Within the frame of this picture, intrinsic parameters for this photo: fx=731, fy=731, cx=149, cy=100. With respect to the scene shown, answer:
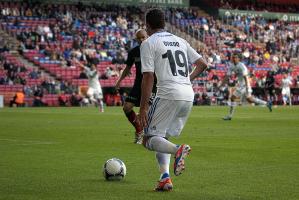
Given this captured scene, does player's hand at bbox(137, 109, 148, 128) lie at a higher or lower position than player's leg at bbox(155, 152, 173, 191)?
higher

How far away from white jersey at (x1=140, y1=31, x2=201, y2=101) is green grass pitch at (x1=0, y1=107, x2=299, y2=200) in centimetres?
119

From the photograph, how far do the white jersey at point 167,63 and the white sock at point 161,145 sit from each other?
0.52 metres

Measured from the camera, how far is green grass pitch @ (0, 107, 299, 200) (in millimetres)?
8555

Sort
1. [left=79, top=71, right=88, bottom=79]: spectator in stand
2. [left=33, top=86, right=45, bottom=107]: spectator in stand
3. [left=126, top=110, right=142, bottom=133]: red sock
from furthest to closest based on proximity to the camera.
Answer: [left=79, top=71, right=88, bottom=79]: spectator in stand < [left=33, top=86, right=45, bottom=107]: spectator in stand < [left=126, top=110, right=142, bottom=133]: red sock

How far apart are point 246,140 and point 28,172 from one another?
769 cm

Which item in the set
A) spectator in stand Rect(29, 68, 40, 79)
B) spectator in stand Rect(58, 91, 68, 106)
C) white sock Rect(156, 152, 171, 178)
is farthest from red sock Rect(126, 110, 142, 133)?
spectator in stand Rect(29, 68, 40, 79)

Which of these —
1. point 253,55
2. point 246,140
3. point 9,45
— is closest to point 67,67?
point 9,45

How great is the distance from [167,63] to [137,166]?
3063 mm

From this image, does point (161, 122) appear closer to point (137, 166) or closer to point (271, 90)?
point (137, 166)

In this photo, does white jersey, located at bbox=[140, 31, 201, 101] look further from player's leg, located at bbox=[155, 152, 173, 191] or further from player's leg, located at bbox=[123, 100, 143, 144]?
player's leg, located at bbox=[123, 100, 143, 144]

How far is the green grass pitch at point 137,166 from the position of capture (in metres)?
8.55

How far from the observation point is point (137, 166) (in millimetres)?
11391

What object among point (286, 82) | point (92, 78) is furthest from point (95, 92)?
point (286, 82)

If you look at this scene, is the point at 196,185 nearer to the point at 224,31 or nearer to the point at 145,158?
the point at 145,158
